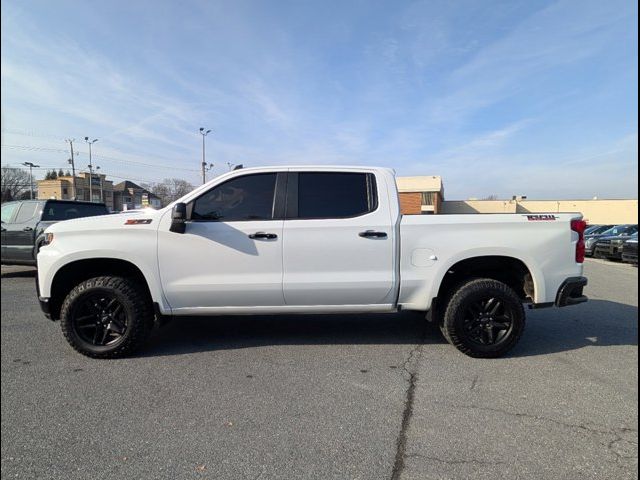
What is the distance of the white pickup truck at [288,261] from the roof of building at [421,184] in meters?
44.2

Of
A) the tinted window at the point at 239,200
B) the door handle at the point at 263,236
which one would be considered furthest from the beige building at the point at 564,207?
the door handle at the point at 263,236

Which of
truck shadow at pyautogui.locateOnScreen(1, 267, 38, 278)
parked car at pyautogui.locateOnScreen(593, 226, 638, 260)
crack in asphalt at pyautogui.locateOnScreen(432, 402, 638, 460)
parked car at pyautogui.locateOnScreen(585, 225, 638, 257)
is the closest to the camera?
crack in asphalt at pyautogui.locateOnScreen(432, 402, 638, 460)

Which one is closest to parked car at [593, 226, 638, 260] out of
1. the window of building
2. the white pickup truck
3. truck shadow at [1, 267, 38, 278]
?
the white pickup truck

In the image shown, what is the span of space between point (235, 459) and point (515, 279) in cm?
350

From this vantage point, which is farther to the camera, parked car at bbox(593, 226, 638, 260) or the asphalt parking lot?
parked car at bbox(593, 226, 638, 260)

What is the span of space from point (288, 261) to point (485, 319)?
2.14 m

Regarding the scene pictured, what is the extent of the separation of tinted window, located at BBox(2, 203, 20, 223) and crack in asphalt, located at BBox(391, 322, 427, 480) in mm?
9148

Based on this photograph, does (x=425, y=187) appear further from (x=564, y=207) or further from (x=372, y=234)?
(x=372, y=234)

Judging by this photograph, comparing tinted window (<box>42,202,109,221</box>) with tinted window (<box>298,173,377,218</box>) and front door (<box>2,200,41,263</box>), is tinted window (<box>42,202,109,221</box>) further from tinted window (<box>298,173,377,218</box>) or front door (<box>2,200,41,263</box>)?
tinted window (<box>298,173,377,218</box>)

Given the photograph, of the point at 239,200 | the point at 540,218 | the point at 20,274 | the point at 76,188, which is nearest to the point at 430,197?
the point at 20,274

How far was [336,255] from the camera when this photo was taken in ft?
13.0

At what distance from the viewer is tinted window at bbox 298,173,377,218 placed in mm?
4078

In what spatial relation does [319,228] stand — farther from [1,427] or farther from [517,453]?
[1,427]

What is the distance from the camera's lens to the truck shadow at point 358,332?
441cm
